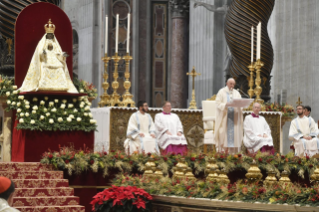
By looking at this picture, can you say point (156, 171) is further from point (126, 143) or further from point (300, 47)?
point (300, 47)

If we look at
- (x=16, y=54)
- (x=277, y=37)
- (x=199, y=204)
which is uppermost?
(x=277, y=37)

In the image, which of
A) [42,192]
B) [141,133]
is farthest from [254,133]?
[42,192]

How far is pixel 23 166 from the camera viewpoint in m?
9.27

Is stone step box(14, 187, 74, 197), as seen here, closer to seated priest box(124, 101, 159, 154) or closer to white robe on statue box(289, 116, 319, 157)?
seated priest box(124, 101, 159, 154)

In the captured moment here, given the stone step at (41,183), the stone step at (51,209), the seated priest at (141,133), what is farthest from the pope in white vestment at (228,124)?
the stone step at (51,209)

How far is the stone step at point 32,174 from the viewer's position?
8.73m

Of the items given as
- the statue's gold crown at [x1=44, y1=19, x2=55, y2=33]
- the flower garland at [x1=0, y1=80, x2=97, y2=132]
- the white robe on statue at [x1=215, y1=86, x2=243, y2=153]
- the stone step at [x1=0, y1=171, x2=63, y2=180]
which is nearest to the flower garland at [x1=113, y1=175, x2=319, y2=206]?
the stone step at [x1=0, y1=171, x2=63, y2=180]

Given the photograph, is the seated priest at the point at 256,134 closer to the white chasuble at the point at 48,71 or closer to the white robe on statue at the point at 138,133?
the white robe on statue at the point at 138,133

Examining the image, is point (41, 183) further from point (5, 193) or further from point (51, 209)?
point (5, 193)

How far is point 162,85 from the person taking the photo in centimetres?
2370

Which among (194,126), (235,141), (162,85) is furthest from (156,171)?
(162,85)

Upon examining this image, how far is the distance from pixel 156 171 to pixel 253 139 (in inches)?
171

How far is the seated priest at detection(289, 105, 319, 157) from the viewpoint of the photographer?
42.8ft

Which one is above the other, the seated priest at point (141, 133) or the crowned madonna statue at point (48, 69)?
the crowned madonna statue at point (48, 69)
